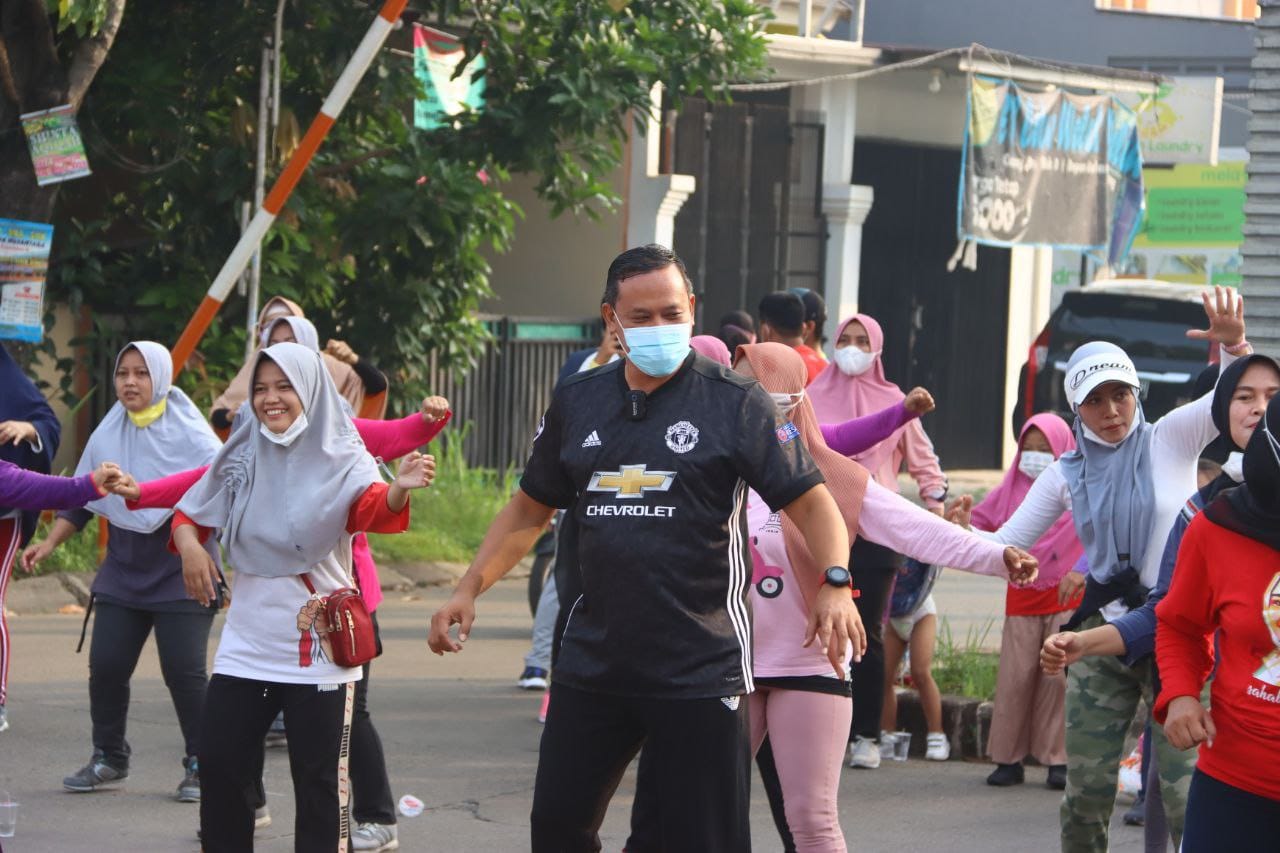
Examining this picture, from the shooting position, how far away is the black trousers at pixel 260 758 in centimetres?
538

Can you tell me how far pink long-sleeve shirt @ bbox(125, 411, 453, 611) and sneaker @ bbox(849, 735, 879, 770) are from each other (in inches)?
103

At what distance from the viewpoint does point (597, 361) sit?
8211 millimetres

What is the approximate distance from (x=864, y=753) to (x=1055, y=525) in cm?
126

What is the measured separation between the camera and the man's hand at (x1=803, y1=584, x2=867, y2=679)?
174 inches

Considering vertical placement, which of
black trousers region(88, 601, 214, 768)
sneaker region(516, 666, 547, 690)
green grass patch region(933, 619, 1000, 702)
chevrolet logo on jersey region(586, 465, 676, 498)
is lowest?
sneaker region(516, 666, 547, 690)

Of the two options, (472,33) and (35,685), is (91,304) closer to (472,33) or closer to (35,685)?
(472,33)

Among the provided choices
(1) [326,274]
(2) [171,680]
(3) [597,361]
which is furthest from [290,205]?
(2) [171,680]

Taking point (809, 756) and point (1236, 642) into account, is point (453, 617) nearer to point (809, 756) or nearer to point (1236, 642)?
point (809, 756)

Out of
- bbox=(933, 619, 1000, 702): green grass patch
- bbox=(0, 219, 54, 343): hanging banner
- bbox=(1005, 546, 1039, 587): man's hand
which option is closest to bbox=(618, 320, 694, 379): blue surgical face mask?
bbox=(1005, 546, 1039, 587): man's hand

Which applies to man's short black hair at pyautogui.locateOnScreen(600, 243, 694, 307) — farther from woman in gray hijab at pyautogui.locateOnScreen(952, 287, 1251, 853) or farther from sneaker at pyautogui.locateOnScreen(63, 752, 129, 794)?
sneaker at pyautogui.locateOnScreen(63, 752, 129, 794)

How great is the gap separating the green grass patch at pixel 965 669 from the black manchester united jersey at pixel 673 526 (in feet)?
15.0

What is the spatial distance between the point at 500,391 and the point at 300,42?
4.42 metres

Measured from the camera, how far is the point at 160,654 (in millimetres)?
7305

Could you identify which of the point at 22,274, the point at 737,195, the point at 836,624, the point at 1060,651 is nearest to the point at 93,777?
the point at 836,624
